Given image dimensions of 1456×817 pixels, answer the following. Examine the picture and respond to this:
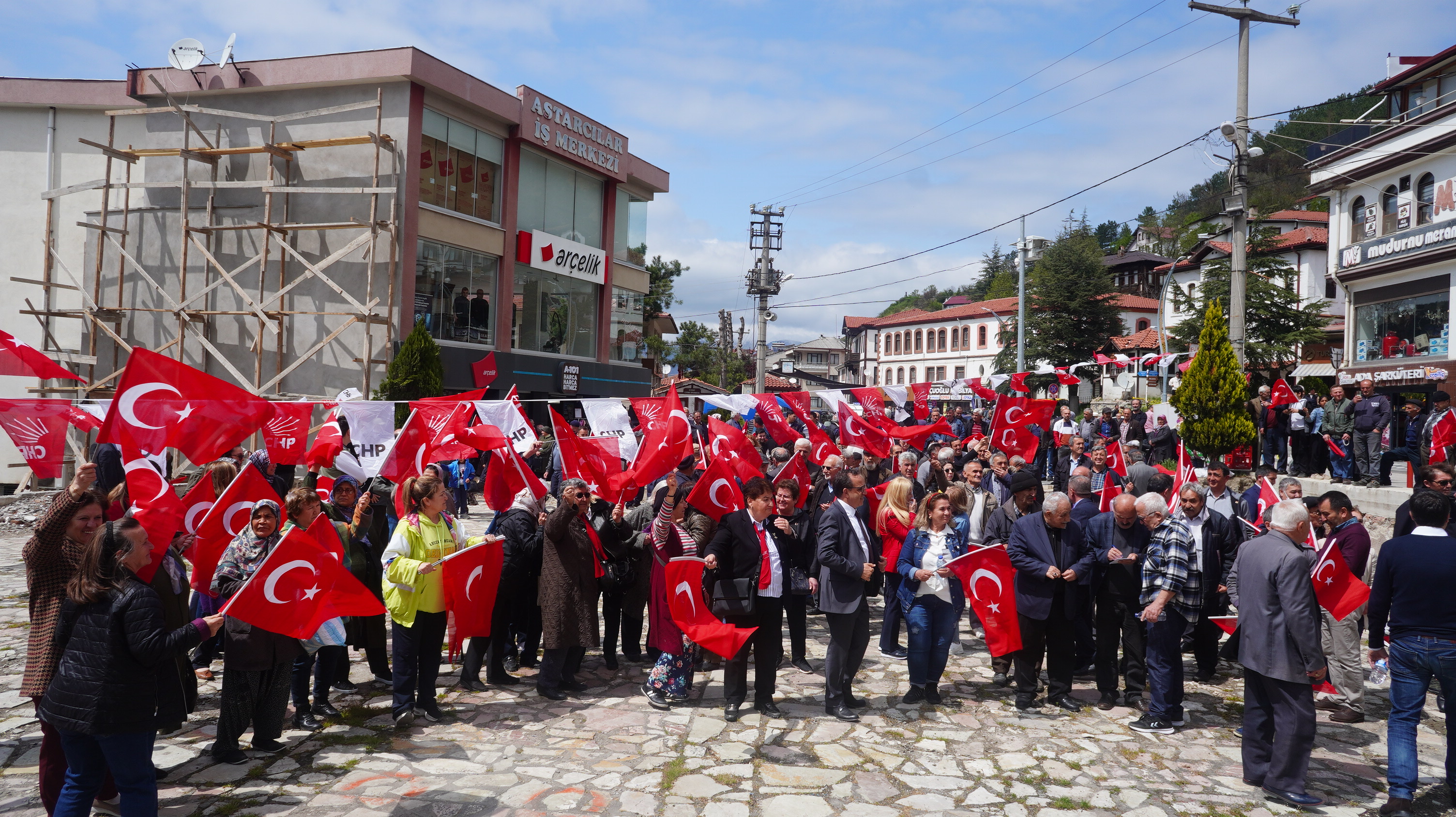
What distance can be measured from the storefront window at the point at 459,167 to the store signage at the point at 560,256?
1200 millimetres

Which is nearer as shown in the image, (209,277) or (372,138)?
(372,138)

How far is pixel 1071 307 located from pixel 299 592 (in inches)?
2242

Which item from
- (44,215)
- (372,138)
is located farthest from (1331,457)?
(44,215)

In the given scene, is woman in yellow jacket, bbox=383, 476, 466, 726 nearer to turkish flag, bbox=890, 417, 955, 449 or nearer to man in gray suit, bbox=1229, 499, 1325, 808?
man in gray suit, bbox=1229, 499, 1325, 808

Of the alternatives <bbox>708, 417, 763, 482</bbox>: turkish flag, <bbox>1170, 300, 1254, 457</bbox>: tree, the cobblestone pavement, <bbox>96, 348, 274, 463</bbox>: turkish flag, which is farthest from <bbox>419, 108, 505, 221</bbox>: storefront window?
<bbox>1170, 300, 1254, 457</bbox>: tree

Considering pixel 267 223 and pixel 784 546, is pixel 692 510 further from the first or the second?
pixel 267 223

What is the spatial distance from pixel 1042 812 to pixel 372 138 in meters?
20.5

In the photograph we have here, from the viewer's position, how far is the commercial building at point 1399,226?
26844 millimetres

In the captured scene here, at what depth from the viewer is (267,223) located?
2161 centimetres

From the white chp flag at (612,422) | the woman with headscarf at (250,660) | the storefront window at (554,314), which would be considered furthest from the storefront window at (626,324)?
the woman with headscarf at (250,660)

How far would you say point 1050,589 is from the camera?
7480mm

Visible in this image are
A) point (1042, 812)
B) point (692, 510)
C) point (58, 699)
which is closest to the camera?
point (58, 699)

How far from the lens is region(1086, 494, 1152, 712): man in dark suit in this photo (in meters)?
7.54

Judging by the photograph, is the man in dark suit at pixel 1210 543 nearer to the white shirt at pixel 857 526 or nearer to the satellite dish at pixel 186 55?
the white shirt at pixel 857 526
